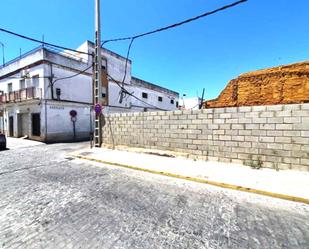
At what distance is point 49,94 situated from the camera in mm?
16297

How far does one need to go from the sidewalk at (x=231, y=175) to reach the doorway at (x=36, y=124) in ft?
38.8

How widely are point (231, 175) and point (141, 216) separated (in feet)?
11.4

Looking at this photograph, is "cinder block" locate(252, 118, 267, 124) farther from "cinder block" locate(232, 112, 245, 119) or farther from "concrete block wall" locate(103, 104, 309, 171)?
"cinder block" locate(232, 112, 245, 119)

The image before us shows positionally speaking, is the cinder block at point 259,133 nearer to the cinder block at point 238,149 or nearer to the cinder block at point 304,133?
the cinder block at point 238,149

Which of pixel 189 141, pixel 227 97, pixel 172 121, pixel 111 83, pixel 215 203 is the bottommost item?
pixel 215 203

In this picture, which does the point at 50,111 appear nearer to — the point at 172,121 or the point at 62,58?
the point at 62,58

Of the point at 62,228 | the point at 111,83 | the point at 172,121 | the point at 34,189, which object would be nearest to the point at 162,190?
the point at 62,228

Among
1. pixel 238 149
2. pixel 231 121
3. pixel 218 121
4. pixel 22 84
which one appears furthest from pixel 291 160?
pixel 22 84

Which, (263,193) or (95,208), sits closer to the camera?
(95,208)

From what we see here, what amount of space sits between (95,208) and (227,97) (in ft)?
22.0

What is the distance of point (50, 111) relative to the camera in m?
16.3

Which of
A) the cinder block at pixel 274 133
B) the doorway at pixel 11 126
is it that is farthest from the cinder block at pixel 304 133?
the doorway at pixel 11 126

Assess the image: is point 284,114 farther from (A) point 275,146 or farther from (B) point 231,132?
(B) point 231,132

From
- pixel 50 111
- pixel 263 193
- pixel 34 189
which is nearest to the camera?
pixel 263 193
